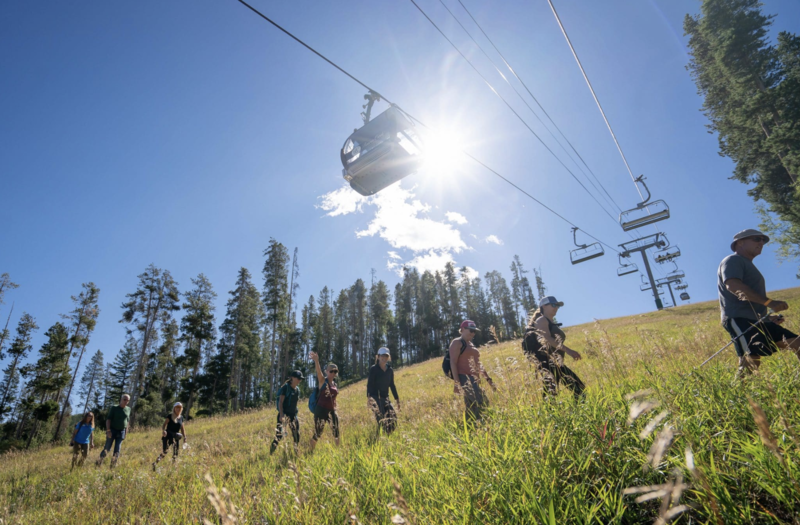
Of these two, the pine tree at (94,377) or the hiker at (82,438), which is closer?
the hiker at (82,438)

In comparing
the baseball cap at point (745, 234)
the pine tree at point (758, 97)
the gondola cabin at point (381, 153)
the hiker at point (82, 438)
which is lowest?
the hiker at point (82, 438)

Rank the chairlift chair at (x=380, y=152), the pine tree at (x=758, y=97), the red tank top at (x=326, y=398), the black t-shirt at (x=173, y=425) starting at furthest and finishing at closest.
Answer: the pine tree at (x=758, y=97), the chairlift chair at (x=380, y=152), the black t-shirt at (x=173, y=425), the red tank top at (x=326, y=398)

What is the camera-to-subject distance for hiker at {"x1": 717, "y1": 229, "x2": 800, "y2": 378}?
3.53 meters

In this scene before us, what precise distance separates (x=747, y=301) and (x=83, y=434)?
1520 cm

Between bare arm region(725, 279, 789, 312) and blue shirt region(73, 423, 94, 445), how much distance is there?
14.9 m

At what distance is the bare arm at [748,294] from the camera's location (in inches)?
141

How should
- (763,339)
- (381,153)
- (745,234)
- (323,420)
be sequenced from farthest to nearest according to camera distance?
(381,153) < (323,420) < (745,234) < (763,339)

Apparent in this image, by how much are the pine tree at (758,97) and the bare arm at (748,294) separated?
25.0 meters

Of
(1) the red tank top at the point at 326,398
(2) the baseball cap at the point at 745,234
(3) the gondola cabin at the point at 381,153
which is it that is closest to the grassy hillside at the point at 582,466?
(2) the baseball cap at the point at 745,234

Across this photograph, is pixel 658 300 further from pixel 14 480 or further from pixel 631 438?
pixel 14 480

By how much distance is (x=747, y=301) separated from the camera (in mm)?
3902

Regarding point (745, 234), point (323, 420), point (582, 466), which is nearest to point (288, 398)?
point (323, 420)

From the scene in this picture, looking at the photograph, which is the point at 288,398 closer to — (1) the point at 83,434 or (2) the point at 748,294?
(2) the point at 748,294

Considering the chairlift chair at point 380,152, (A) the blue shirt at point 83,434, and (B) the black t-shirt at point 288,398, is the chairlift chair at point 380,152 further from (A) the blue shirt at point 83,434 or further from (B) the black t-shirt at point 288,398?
(A) the blue shirt at point 83,434
